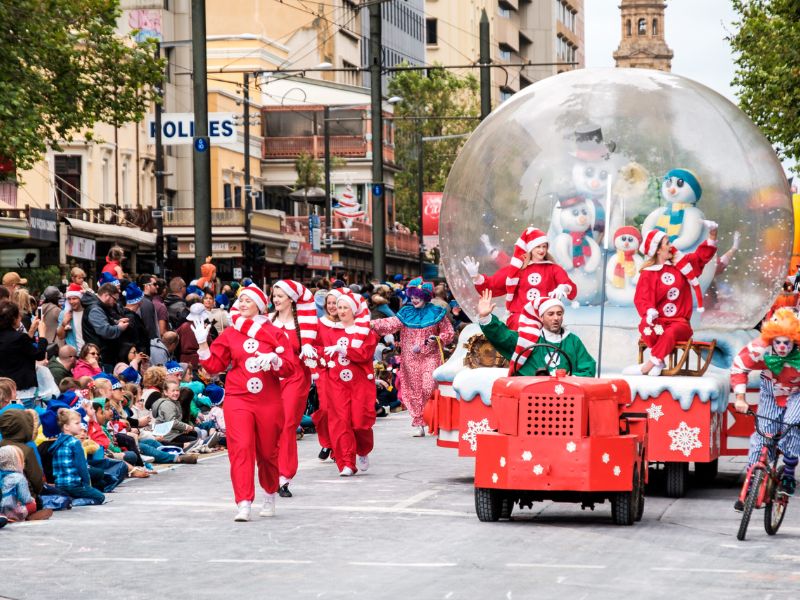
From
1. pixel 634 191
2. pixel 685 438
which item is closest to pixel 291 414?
pixel 685 438

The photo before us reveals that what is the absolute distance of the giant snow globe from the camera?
58.4ft

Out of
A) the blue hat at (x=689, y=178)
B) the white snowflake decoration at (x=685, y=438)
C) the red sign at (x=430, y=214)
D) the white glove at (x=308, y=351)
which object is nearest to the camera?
the white snowflake decoration at (x=685, y=438)

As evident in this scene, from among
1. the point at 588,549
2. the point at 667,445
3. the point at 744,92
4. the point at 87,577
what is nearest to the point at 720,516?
the point at 667,445

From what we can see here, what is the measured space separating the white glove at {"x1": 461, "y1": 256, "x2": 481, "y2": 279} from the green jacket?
316 centimetres

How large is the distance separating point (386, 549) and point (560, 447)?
1.71m

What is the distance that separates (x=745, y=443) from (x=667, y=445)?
4.10 feet

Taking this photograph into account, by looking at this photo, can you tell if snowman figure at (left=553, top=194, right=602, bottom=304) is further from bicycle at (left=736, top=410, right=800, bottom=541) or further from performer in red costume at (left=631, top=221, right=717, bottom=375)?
bicycle at (left=736, top=410, right=800, bottom=541)

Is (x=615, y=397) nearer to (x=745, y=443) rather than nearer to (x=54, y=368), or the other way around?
(x=745, y=443)

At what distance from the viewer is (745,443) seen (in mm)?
16609

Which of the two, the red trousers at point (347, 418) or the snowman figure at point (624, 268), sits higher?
the snowman figure at point (624, 268)

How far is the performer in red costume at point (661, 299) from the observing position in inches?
642

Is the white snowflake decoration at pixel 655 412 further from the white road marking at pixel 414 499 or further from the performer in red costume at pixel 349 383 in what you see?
the performer in red costume at pixel 349 383

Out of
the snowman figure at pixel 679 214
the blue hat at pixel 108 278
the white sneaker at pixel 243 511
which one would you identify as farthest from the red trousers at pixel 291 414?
the blue hat at pixel 108 278

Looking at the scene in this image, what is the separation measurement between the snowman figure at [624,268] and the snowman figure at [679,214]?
167 millimetres
